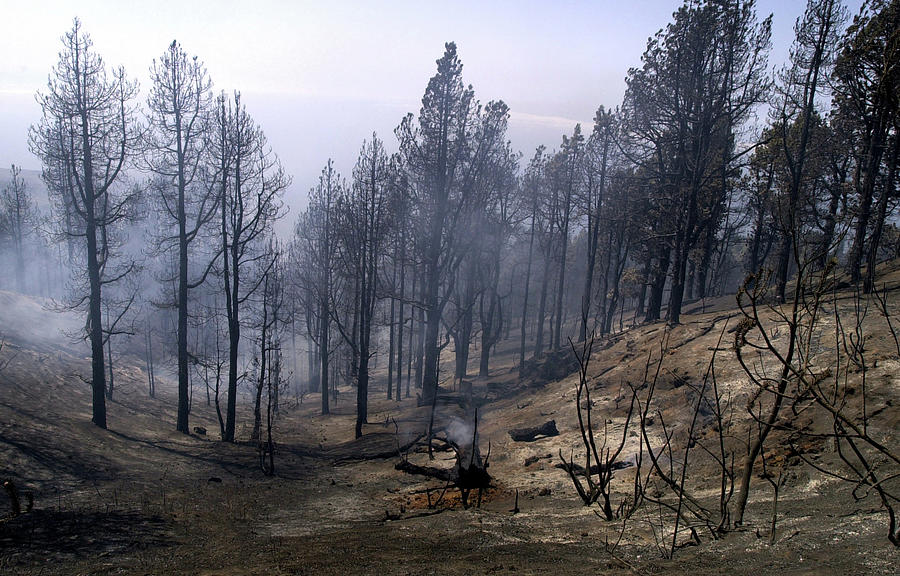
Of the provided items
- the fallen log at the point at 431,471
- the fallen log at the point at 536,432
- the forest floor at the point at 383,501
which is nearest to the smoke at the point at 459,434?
the forest floor at the point at 383,501

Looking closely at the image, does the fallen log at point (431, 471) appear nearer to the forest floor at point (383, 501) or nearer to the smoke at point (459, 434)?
the forest floor at point (383, 501)

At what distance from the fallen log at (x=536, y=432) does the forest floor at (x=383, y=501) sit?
1.13ft

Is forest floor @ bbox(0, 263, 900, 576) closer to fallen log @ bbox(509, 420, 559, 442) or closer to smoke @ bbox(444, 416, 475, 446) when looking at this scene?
smoke @ bbox(444, 416, 475, 446)

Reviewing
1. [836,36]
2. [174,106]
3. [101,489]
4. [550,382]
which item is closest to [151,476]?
[101,489]

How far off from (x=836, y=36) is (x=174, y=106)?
2170 centimetres

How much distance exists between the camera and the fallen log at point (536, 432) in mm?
15062

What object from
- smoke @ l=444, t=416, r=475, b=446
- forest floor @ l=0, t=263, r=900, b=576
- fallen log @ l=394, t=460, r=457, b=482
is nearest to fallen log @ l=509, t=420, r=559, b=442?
forest floor @ l=0, t=263, r=900, b=576

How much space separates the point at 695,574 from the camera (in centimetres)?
493

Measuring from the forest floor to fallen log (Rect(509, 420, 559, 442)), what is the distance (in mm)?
343

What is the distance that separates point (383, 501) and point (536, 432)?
18.1 feet

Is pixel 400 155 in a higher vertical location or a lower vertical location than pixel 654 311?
higher

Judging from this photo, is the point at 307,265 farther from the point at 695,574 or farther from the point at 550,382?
the point at 695,574

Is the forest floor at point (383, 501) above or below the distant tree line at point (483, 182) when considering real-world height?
below

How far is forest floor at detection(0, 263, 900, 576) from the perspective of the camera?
5.79 m
